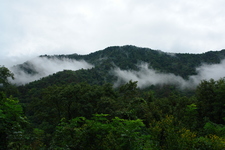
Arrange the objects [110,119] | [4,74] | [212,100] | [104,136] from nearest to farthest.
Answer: [104,136], [4,74], [110,119], [212,100]

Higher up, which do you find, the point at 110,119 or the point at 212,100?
the point at 212,100

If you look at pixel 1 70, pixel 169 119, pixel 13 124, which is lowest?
pixel 169 119

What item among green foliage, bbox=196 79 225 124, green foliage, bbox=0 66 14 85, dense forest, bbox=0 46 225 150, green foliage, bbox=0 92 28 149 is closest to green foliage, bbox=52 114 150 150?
dense forest, bbox=0 46 225 150

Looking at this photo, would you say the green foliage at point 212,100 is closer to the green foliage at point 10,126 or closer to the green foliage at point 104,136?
the green foliage at point 104,136

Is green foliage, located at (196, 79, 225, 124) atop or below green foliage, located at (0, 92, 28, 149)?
below

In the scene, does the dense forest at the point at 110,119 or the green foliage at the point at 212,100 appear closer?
the dense forest at the point at 110,119

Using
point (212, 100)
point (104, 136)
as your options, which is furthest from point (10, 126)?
point (212, 100)

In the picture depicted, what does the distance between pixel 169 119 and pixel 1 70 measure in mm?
14118

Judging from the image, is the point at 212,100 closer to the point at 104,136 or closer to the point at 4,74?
the point at 104,136

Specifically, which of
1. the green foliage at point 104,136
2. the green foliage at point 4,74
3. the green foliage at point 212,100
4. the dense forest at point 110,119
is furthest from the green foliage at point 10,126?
the green foliage at point 212,100

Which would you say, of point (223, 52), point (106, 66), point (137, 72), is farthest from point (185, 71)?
point (106, 66)

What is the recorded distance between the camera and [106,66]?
161250 millimetres

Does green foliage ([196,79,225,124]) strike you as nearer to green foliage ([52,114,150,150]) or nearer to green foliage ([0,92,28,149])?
green foliage ([52,114,150,150])

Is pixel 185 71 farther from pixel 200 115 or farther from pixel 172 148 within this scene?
pixel 172 148
